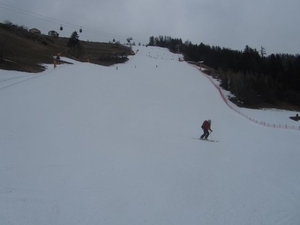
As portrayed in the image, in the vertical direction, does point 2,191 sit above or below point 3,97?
below

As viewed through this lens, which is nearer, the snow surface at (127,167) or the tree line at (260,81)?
the snow surface at (127,167)

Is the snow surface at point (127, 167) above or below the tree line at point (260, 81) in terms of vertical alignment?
below

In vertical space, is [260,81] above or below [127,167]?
above

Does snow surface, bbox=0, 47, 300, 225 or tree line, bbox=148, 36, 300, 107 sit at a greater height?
tree line, bbox=148, 36, 300, 107

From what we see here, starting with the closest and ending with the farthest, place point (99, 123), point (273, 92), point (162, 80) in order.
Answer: point (99, 123)
point (162, 80)
point (273, 92)

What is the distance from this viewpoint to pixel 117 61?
6656cm

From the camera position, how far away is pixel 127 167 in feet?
34.2

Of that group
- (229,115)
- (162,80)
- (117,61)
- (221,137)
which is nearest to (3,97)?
(221,137)

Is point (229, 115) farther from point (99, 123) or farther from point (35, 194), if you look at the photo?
point (35, 194)

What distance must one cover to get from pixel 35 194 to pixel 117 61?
200ft

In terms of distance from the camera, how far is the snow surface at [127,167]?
7.29 m

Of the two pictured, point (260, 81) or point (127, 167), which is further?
point (260, 81)

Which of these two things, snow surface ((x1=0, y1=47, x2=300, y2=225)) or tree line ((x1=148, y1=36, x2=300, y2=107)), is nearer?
snow surface ((x1=0, y1=47, x2=300, y2=225))

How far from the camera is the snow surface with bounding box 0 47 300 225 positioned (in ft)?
23.9
